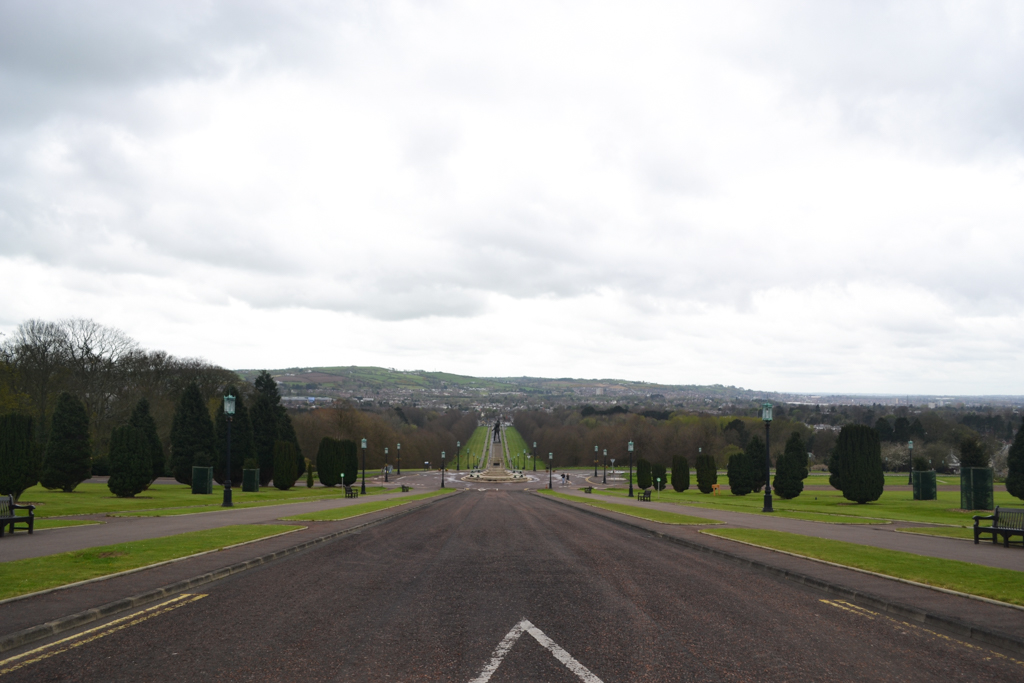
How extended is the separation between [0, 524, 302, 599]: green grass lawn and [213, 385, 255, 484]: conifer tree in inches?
1440

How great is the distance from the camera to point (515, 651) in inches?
293

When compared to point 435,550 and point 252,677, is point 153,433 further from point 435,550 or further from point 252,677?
point 252,677

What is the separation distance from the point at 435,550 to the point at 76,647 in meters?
9.65

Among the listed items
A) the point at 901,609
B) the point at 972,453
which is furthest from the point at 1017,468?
the point at 901,609

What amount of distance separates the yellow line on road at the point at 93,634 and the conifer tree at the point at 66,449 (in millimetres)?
35252

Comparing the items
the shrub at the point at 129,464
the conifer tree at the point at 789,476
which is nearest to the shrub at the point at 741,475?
the conifer tree at the point at 789,476

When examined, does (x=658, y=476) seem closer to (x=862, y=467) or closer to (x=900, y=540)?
(x=862, y=467)

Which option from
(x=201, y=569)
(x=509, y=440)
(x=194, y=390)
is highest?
(x=194, y=390)

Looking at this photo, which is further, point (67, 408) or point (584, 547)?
point (67, 408)

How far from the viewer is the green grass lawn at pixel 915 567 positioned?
35.6ft

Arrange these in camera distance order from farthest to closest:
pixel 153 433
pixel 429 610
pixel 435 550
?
pixel 153 433 → pixel 435 550 → pixel 429 610

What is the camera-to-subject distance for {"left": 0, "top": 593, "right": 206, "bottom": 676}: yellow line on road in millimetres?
7074

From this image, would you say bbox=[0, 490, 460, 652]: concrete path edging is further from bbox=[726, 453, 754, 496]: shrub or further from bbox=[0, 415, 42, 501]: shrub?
bbox=[726, 453, 754, 496]: shrub

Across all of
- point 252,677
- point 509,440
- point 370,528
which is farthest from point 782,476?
point 509,440
